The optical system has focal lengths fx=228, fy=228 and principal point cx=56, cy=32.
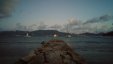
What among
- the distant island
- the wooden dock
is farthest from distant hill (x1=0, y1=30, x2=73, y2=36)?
the wooden dock

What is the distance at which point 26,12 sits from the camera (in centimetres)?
463

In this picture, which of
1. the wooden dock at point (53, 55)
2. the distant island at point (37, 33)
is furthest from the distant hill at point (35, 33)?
the wooden dock at point (53, 55)

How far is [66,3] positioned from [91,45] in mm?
→ 1002

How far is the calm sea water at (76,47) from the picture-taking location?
4566 mm

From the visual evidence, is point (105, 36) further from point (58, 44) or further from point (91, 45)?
point (58, 44)

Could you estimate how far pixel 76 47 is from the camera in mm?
4609

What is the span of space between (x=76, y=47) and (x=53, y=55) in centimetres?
50

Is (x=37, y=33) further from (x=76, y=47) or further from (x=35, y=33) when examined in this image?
(x=76, y=47)

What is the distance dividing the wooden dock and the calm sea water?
9 cm

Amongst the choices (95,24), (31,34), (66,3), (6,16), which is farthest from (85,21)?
(6,16)

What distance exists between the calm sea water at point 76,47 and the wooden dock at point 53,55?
0.09m

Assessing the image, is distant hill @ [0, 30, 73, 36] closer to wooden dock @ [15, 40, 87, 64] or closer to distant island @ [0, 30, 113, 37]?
distant island @ [0, 30, 113, 37]

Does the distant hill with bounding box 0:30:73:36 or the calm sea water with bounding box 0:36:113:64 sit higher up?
the distant hill with bounding box 0:30:73:36

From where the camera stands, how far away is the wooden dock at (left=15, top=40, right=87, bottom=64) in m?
4.47
